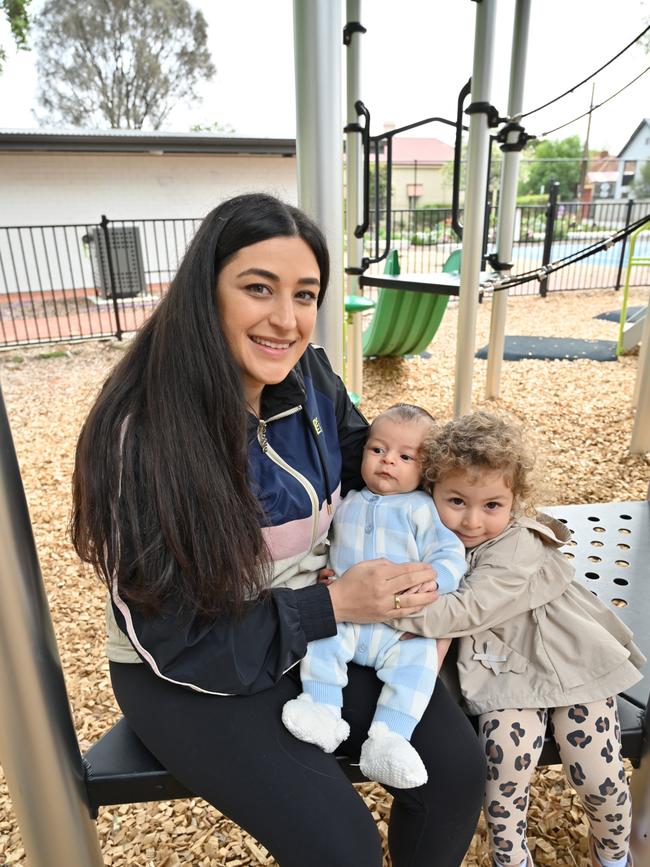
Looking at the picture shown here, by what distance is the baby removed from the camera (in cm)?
118

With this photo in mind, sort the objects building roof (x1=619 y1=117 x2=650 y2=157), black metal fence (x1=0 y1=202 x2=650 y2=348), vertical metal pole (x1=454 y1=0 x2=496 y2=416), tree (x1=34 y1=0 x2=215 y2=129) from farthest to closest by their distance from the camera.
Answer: building roof (x1=619 y1=117 x2=650 y2=157)
tree (x1=34 y1=0 x2=215 y2=129)
black metal fence (x1=0 y1=202 x2=650 y2=348)
vertical metal pole (x1=454 y1=0 x2=496 y2=416)

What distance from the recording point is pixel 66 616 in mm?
2805

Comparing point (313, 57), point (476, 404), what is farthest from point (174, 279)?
point (476, 404)

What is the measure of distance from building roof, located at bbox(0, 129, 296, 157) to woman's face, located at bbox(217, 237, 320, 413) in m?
11.1

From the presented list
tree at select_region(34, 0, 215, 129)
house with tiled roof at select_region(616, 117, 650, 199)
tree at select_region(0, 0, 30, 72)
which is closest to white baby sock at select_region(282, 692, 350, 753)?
tree at select_region(0, 0, 30, 72)

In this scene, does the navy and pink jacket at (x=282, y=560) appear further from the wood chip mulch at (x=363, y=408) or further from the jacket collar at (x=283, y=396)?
the wood chip mulch at (x=363, y=408)

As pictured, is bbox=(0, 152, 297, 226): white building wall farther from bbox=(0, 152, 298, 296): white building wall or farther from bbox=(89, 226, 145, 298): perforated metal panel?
bbox=(89, 226, 145, 298): perforated metal panel

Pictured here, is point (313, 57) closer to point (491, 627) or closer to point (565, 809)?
point (491, 627)

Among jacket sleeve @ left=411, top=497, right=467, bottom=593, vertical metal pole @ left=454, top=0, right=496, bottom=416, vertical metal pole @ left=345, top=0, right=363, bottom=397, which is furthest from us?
vertical metal pole @ left=345, top=0, right=363, bottom=397

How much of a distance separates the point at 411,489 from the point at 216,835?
1141 millimetres

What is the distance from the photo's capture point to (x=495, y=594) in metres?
1.36

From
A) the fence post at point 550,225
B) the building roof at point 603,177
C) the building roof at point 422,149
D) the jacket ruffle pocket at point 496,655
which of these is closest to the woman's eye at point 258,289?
the jacket ruffle pocket at point 496,655

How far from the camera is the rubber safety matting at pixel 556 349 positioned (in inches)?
271

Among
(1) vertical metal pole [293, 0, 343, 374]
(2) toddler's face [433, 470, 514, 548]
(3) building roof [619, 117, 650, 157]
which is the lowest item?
(2) toddler's face [433, 470, 514, 548]
